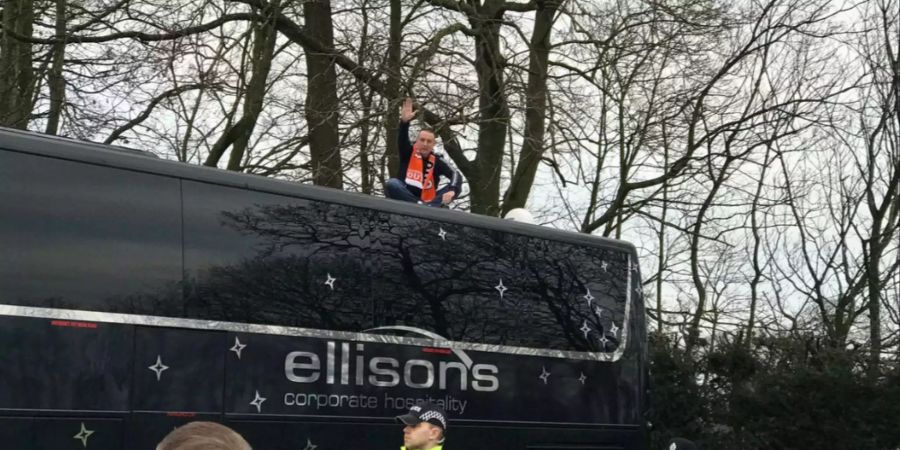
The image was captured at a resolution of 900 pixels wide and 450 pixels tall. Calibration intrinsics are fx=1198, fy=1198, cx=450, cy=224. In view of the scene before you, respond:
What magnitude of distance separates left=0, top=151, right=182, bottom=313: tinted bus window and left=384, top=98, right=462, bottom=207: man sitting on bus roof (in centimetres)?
267

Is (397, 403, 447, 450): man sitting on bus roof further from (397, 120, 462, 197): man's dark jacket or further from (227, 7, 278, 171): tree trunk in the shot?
(227, 7, 278, 171): tree trunk

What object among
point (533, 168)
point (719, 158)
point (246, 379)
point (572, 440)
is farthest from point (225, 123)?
point (246, 379)

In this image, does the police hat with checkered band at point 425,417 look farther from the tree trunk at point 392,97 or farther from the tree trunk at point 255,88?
the tree trunk at point 255,88

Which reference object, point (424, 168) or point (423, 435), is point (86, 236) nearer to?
point (423, 435)

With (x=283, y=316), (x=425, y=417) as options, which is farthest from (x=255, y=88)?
(x=425, y=417)

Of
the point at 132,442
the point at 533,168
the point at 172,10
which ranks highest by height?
the point at 172,10

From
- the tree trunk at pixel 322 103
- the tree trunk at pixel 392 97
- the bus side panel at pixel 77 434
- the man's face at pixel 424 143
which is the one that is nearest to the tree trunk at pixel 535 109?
the tree trunk at pixel 392 97

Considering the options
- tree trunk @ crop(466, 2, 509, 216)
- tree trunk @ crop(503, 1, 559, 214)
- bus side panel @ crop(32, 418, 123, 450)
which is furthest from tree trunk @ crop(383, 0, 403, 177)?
bus side panel @ crop(32, 418, 123, 450)

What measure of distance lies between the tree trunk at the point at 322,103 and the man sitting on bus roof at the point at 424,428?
903 cm

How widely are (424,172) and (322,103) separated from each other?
237 inches

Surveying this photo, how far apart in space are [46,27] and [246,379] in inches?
361

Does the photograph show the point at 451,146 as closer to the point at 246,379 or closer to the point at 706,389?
the point at 706,389

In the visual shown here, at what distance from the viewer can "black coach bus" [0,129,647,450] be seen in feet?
20.5

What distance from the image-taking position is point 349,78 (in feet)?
49.6
